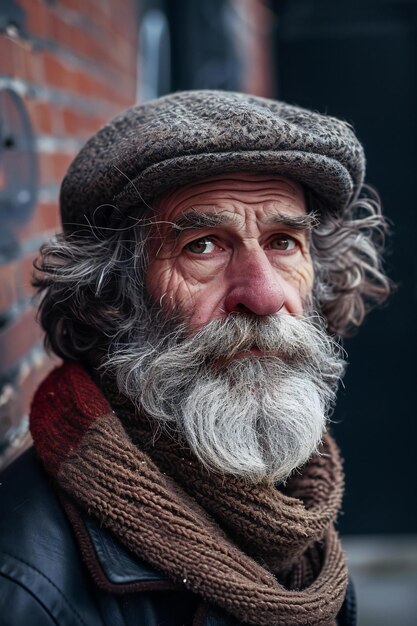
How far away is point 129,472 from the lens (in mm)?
1659

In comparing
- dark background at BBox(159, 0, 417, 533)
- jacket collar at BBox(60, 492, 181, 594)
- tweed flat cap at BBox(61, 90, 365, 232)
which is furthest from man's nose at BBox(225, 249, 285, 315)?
dark background at BBox(159, 0, 417, 533)

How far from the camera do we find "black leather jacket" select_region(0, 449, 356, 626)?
151cm

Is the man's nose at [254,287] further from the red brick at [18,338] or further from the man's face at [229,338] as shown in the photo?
the red brick at [18,338]

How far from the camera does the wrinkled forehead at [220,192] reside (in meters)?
1.87

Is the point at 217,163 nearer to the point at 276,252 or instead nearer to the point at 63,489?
the point at 276,252

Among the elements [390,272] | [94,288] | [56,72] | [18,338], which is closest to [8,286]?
[18,338]

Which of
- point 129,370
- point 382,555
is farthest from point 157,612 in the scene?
point 382,555

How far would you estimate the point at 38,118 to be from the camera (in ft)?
7.96

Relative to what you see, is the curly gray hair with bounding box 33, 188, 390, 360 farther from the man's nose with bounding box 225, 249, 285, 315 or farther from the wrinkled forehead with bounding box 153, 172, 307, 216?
the man's nose with bounding box 225, 249, 285, 315

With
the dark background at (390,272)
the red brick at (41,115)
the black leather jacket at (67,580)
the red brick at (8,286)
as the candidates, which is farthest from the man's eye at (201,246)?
the dark background at (390,272)

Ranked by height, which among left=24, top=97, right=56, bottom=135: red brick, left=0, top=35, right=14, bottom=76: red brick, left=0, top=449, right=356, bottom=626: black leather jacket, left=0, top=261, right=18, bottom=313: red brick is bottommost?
left=0, top=449, right=356, bottom=626: black leather jacket

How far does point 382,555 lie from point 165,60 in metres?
3.59

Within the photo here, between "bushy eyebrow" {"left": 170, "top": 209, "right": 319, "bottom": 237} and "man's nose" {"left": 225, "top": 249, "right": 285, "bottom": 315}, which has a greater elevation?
"bushy eyebrow" {"left": 170, "top": 209, "right": 319, "bottom": 237}

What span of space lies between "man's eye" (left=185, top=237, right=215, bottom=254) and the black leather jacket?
0.65m
